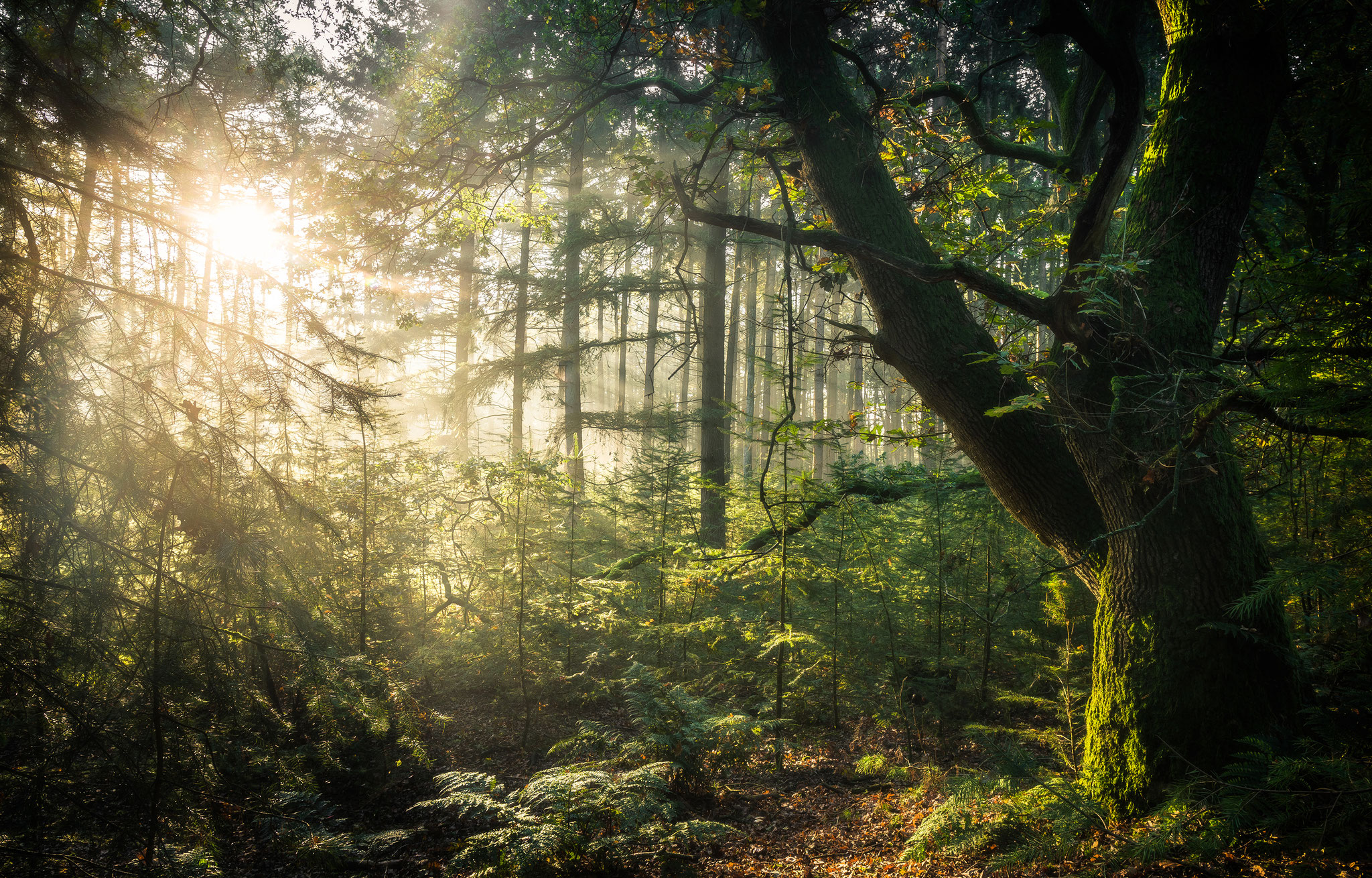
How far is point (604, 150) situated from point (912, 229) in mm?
13574

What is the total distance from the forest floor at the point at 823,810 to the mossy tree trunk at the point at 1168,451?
2.40ft

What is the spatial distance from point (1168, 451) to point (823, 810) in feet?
11.7

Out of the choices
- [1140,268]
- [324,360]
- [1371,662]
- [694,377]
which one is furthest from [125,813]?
[694,377]

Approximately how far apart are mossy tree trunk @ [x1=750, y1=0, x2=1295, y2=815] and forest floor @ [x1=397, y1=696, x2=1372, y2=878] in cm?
73

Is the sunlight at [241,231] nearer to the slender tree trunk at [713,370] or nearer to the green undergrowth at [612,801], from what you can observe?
the green undergrowth at [612,801]

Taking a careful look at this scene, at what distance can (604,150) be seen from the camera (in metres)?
15.6

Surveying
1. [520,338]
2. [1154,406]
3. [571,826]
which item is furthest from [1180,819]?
[520,338]

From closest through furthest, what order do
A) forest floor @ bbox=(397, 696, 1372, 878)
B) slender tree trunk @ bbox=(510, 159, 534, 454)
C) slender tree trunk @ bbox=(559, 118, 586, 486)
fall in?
forest floor @ bbox=(397, 696, 1372, 878) < slender tree trunk @ bbox=(559, 118, 586, 486) < slender tree trunk @ bbox=(510, 159, 534, 454)

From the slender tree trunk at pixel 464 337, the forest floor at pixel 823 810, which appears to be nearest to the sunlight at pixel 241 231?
the forest floor at pixel 823 810

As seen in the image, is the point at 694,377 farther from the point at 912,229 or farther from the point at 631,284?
the point at 912,229

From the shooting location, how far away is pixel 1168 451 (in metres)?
2.99

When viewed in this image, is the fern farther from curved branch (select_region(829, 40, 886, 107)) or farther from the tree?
curved branch (select_region(829, 40, 886, 107))

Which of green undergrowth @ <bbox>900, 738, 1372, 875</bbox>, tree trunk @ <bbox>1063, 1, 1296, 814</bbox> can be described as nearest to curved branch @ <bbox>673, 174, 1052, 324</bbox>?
tree trunk @ <bbox>1063, 1, 1296, 814</bbox>

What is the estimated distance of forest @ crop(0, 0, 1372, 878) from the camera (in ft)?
7.91
